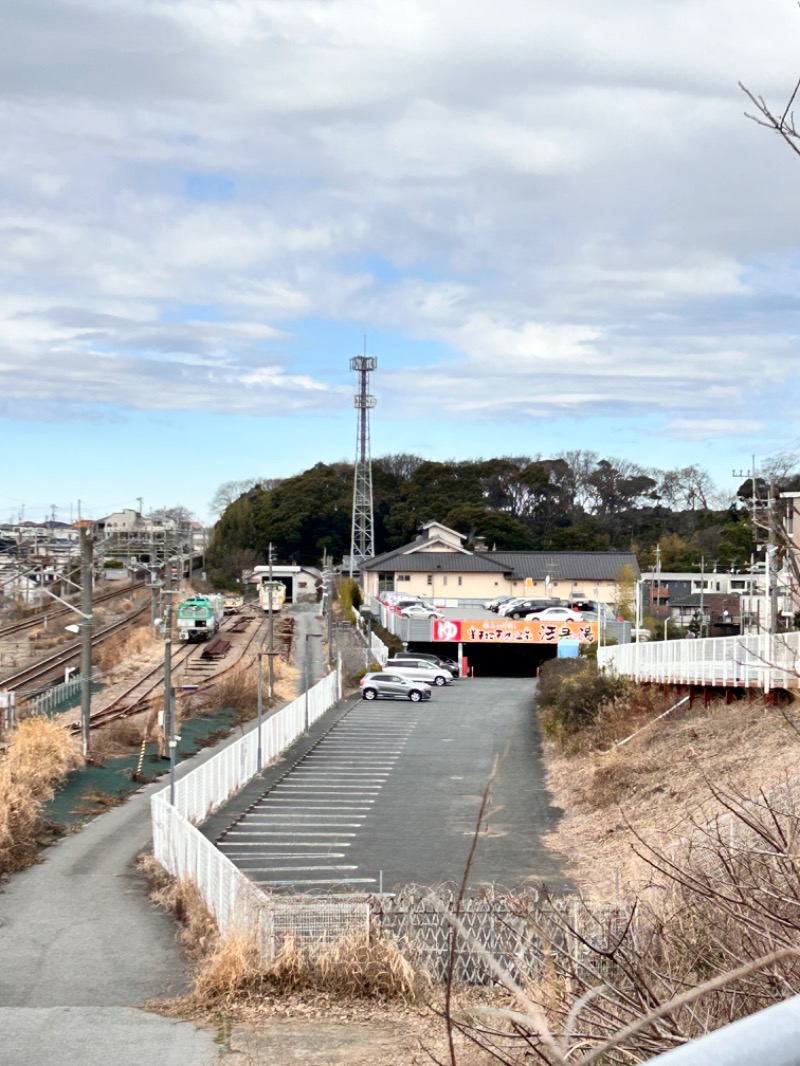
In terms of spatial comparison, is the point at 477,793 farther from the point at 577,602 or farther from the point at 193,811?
the point at 577,602

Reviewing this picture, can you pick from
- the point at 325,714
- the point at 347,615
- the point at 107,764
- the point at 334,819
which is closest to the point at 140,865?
the point at 334,819

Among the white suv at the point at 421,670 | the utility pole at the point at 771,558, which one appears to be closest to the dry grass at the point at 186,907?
the utility pole at the point at 771,558

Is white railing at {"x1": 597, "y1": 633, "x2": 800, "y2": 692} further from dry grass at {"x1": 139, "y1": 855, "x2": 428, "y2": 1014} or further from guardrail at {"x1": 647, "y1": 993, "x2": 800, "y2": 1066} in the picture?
guardrail at {"x1": 647, "y1": 993, "x2": 800, "y2": 1066}

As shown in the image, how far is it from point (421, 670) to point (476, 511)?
46236 mm

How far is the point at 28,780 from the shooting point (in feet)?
72.6

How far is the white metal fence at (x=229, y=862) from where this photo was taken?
12.1m

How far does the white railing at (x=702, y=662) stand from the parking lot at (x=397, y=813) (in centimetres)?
350

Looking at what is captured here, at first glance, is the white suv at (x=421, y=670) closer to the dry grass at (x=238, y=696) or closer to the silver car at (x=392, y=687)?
the silver car at (x=392, y=687)

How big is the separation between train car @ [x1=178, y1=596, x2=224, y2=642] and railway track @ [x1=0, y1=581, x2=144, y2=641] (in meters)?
7.88

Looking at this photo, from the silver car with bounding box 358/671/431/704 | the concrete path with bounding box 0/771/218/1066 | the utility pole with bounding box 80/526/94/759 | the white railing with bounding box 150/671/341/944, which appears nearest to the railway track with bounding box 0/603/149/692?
the silver car with bounding box 358/671/431/704

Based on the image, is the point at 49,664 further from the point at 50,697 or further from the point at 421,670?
the point at 421,670

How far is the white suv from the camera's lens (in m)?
44.9

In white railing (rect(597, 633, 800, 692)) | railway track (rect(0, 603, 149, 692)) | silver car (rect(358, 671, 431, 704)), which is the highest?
white railing (rect(597, 633, 800, 692))

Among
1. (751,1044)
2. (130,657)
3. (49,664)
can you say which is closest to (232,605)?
(130,657)
